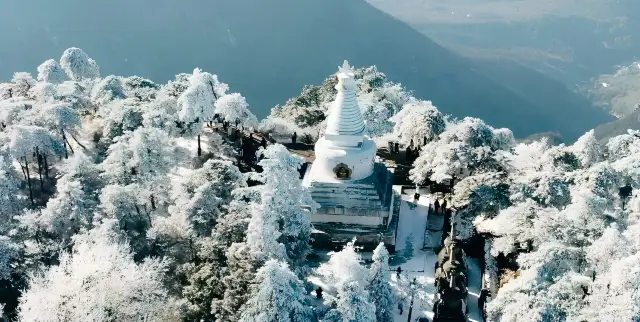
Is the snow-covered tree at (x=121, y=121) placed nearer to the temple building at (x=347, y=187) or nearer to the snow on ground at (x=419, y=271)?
the temple building at (x=347, y=187)

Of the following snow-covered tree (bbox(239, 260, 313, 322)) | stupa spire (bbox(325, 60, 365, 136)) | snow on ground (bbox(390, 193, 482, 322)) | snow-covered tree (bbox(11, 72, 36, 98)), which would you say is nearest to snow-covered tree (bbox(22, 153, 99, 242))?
snow-covered tree (bbox(239, 260, 313, 322))

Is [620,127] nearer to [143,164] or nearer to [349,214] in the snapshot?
[349,214]

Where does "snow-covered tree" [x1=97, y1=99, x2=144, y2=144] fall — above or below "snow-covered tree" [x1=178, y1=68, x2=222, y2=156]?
below

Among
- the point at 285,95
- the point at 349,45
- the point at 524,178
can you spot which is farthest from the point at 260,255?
the point at 349,45

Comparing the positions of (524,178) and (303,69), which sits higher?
(303,69)

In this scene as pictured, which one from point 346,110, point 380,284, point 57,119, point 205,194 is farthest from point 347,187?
point 57,119

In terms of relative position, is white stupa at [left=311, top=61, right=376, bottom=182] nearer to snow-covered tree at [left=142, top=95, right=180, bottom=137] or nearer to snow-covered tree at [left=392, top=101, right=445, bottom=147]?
snow-covered tree at [left=392, top=101, right=445, bottom=147]

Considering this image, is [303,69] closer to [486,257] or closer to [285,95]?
[285,95]
